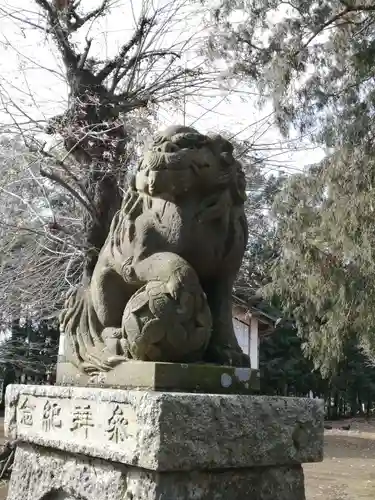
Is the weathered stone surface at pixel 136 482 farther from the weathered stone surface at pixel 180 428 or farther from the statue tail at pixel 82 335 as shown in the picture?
the statue tail at pixel 82 335

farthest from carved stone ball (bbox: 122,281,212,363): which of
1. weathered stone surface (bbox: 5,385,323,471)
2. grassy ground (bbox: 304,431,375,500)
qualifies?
grassy ground (bbox: 304,431,375,500)

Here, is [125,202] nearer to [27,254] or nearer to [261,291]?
[27,254]

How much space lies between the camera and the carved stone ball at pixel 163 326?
101 inches

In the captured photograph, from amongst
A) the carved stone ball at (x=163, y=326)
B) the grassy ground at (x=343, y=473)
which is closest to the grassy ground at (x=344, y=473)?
the grassy ground at (x=343, y=473)

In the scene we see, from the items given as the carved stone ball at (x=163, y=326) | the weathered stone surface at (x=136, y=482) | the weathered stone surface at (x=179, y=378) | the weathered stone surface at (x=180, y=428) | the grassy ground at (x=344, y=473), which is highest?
the carved stone ball at (x=163, y=326)

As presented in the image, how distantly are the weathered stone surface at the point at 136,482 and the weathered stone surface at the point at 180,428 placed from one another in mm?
71

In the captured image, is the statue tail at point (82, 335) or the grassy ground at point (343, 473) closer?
the statue tail at point (82, 335)

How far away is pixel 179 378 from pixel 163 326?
225 millimetres

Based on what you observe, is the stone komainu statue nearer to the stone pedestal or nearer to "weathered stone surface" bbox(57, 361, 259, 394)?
"weathered stone surface" bbox(57, 361, 259, 394)

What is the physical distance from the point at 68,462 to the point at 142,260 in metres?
1.00

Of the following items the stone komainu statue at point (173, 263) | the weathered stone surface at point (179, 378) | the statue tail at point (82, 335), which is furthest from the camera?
the statue tail at point (82, 335)

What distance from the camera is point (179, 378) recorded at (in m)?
2.51

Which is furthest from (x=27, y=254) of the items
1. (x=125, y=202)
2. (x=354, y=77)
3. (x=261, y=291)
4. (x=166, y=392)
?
(x=166, y=392)

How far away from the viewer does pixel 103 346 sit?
293 centimetres
